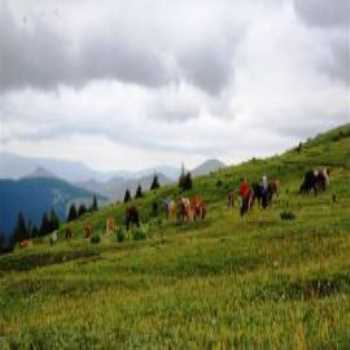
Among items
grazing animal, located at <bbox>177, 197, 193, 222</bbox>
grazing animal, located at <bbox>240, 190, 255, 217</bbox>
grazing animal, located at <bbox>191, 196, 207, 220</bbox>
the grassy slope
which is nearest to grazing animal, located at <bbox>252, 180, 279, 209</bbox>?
grazing animal, located at <bbox>240, 190, 255, 217</bbox>

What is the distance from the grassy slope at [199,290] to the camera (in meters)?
12.4

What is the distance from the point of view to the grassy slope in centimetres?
1241

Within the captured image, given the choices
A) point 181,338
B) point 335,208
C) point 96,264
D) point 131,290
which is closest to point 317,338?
point 181,338

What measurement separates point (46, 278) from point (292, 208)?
78.3 ft

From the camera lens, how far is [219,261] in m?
26.3

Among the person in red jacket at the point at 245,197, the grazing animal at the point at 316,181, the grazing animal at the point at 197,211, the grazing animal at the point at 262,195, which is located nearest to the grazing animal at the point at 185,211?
the grazing animal at the point at 197,211

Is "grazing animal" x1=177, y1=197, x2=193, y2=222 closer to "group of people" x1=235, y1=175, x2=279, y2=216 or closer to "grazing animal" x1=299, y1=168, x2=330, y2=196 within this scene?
"group of people" x1=235, y1=175, x2=279, y2=216

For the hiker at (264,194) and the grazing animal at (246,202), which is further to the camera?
the hiker at (264,194)

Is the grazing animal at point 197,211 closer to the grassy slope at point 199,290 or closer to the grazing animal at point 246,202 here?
the grazing animal at point 246,202

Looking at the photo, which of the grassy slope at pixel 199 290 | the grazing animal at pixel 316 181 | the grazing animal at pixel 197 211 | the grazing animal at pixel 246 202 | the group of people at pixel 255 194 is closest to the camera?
the grassy slope at pixel 199 290

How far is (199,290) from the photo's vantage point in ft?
62.6

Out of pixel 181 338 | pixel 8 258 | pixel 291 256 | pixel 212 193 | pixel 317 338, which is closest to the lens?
pixel 317 338

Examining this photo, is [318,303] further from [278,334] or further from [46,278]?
[46,278]

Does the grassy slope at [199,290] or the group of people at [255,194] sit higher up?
the group of people at [255,194]
